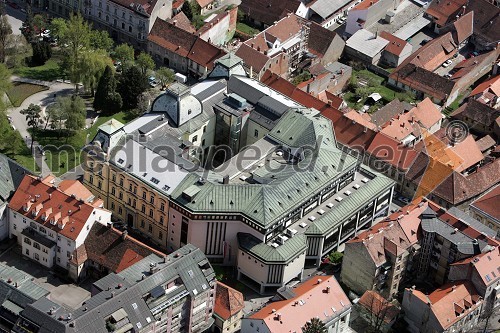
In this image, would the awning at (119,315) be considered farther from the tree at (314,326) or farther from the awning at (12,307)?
the tree at (314,326)

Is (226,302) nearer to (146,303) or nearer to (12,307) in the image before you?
(146,303)

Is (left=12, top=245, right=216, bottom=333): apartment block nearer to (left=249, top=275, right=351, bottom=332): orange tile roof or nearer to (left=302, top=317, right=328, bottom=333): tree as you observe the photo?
(left=249, top=275, right=351, bottom=332): orange tile roof

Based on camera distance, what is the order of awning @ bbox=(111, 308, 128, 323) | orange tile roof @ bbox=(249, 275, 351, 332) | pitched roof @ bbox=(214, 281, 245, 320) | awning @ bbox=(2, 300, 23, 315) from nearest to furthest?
awning @ bbox=(111, 308, 128, 323) < awning @ bbox=(2, 300, 23, 315) < orange tile roof @ bbox=(249, 275, 351, 332) < pitched roof @ bbox=(214, 281, 245, 320)

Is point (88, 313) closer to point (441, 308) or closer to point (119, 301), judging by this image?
point (119, 301)

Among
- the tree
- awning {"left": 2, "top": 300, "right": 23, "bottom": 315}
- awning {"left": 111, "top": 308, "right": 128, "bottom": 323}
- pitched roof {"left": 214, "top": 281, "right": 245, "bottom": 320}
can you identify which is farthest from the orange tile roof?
awning {"left": 2, "top": 300, "right": 23, "bottom": 315}

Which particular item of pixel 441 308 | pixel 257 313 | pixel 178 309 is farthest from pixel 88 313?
pixel 441 308

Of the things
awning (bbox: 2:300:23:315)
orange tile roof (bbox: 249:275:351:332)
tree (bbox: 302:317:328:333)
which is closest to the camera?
awning (bbox: 2:300:23:315)
